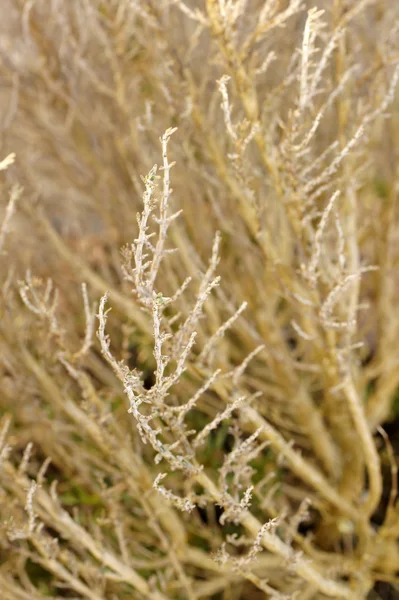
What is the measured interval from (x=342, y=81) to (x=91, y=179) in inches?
43.2

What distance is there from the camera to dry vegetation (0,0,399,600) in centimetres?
99

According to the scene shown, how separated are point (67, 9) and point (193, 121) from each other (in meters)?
0.87

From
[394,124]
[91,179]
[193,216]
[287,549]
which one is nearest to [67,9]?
[91,179]

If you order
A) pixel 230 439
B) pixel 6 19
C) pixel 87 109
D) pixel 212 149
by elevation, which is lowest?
pixel 230 439

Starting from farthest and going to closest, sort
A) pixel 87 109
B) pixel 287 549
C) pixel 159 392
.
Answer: pixel 87 109, pixel 287 549, pixel 159 392

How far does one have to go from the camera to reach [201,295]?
2.53 ft

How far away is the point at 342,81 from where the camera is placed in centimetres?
107

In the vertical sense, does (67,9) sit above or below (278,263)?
above

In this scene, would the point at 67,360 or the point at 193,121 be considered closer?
Answer: the point at 67,360

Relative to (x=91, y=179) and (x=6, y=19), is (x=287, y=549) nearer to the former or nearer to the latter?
(x=91, y=179)

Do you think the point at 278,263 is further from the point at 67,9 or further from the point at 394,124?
the point at 67,9

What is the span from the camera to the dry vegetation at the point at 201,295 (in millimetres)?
990

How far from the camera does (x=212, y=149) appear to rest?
49.1 inches

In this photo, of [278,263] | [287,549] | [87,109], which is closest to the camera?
[287,549]
